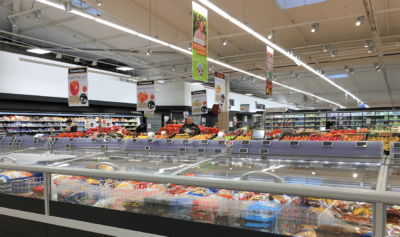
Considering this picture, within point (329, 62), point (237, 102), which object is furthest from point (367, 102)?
point (329, 62)

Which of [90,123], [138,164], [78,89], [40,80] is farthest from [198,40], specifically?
[40,80]

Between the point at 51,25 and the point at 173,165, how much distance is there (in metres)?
10.3

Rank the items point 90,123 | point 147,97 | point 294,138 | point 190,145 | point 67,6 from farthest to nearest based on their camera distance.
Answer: point 90,123
point 147,97
point 67,6
point 294,138
point 190,145

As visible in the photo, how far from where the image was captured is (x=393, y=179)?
74.9 inches

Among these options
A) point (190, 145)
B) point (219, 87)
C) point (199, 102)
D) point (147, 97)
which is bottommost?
point (190, 145)

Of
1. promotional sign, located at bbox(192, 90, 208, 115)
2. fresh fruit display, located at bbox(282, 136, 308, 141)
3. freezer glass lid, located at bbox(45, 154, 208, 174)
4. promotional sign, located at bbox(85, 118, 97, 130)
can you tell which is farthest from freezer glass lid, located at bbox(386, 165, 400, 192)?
promotional sign, located at bbox(85, 118, 97, 130)

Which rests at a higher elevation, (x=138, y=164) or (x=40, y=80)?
(x=40, y=80)

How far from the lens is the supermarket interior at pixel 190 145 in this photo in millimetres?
1580

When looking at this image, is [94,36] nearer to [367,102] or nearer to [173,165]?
[173,165]

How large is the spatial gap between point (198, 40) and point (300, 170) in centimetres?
447

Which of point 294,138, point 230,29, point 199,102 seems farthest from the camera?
point 199,102

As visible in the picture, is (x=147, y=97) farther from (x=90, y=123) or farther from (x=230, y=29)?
(x=230, y=29)

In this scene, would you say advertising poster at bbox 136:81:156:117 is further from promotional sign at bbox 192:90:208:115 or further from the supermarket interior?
promotional sign at bbox 192:90:208:115

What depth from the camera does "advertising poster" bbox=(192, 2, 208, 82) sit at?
6.01 meters
